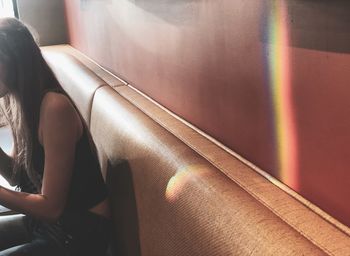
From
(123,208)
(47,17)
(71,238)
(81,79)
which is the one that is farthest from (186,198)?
(47,17)

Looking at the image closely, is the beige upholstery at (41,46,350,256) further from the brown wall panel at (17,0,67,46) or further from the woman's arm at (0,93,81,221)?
the brown wall panel at (17,0,67,46)

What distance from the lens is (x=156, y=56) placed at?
143 centimetres

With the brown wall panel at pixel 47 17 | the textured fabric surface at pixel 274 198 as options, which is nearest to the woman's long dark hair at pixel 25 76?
the textured fabric surface at pixel 274 198

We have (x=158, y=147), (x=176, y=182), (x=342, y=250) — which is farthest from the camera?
(x=158, y=147)

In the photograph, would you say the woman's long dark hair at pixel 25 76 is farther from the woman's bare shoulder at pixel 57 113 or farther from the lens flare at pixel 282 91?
the lens flare at pixel 282 91

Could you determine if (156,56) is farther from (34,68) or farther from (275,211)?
(275,211)

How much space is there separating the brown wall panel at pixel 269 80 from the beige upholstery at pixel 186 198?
0.05 metres

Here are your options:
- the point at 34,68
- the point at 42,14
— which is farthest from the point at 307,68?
the point at 42,14

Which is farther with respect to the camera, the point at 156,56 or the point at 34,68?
the point at 156,56

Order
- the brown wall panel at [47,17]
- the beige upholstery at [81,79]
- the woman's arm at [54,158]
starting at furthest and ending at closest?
the brown wall panel at [47,17] → the beige upholstery at [81,79] → the woman's arm at [54,158]

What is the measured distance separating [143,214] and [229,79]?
15.0 inches

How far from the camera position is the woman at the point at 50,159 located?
113 centimetres

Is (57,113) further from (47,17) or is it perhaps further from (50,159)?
(47,17)

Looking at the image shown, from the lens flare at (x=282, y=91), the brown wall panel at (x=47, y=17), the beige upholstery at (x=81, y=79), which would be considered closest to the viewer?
the lens flare at (x=282, y=91)
